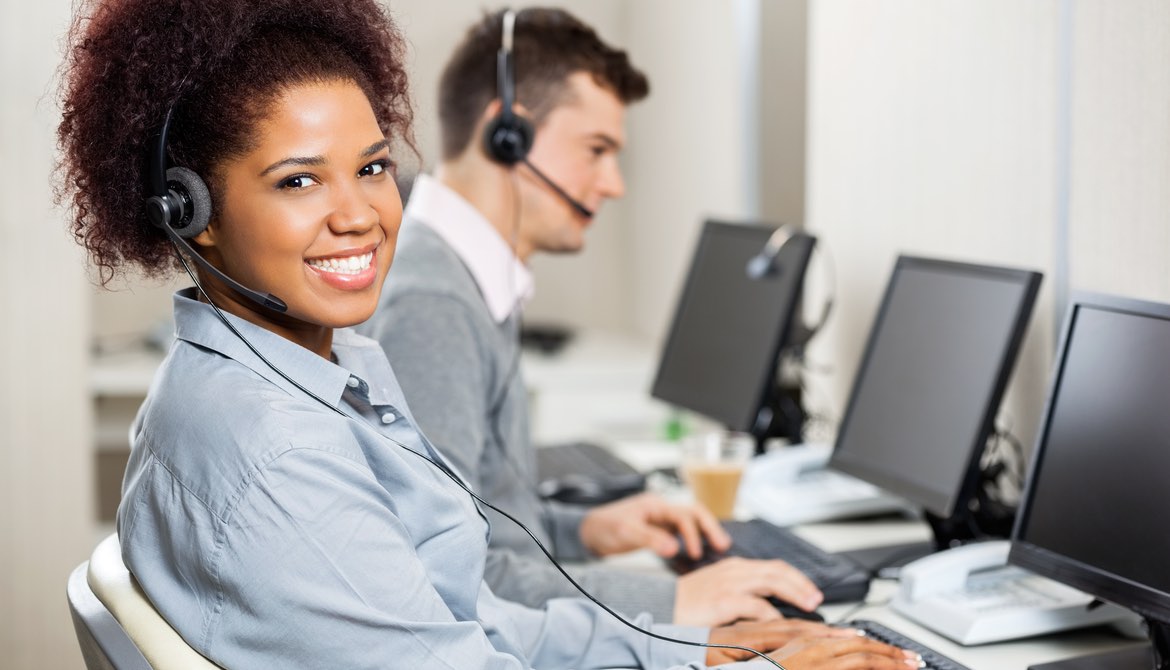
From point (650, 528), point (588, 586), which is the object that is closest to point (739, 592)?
point (588, 586)

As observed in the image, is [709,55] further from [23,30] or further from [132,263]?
[132,263]

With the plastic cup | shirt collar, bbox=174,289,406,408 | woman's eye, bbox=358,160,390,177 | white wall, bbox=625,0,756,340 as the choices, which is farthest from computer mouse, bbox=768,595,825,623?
white wall, bbox=625,0,756,340

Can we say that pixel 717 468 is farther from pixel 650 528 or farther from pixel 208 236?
pixel 208 236

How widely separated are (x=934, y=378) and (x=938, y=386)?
0.01m

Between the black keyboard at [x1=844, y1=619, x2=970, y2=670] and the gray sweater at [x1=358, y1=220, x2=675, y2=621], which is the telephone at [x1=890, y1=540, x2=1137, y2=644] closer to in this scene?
the black keyboard at [x1=844, y1=619, x2=970, y2=670]

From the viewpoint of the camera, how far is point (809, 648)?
111cm

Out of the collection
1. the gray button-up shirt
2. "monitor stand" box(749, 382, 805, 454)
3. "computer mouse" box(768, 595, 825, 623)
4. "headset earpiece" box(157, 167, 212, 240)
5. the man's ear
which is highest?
the man's ear

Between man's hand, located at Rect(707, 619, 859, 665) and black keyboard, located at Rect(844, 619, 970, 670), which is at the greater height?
man's hand, located at Rect(707, 619, 859, 665)

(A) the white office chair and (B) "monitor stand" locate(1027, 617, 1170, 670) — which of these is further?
(B) "monitor stand" locate(1027, 617, 1170, 670)

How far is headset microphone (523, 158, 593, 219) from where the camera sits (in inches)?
68.1

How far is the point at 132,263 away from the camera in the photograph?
3.51 feet

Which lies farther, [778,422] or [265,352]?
[778,422]

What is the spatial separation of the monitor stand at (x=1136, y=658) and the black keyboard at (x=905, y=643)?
84 mm

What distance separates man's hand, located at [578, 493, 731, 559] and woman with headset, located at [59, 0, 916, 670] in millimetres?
468
